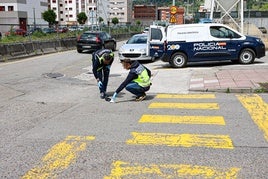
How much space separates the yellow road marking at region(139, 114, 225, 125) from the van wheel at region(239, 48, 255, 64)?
9.34 meters

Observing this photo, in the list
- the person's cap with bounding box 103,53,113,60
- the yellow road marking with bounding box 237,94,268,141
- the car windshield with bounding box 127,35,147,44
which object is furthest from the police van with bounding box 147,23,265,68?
the person's cap with bounding box 103,53,113,60

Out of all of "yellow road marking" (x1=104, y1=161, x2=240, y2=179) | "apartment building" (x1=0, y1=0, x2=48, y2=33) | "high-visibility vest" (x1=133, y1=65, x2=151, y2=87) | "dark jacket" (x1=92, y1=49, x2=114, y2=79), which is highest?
"apartment building" (x1=0, y1=0, x2=48, y2=33)

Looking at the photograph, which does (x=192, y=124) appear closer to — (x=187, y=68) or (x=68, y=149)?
(x=68, y=149)

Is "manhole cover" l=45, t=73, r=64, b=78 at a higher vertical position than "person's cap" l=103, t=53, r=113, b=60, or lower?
lower

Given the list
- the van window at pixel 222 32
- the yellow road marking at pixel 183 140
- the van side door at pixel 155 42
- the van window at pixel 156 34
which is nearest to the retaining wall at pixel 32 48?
the van side door at pixel 155 42

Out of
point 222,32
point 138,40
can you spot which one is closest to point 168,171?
point 222,32

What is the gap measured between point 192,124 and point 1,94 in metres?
6.32

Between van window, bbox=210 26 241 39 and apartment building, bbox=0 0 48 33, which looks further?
apartment building, bbox=0 0 48 33

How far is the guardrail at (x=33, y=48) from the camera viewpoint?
69.5 feet

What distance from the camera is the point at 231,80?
1177cm

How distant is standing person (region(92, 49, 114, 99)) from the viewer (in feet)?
31.3

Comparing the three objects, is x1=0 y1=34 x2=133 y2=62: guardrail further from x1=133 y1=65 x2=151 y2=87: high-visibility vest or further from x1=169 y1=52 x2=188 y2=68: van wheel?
x1=133 y1=65 x2=151 y2=87: high-visibility vest

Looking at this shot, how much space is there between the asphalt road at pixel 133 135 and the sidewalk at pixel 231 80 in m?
0.57

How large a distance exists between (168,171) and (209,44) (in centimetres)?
1198
